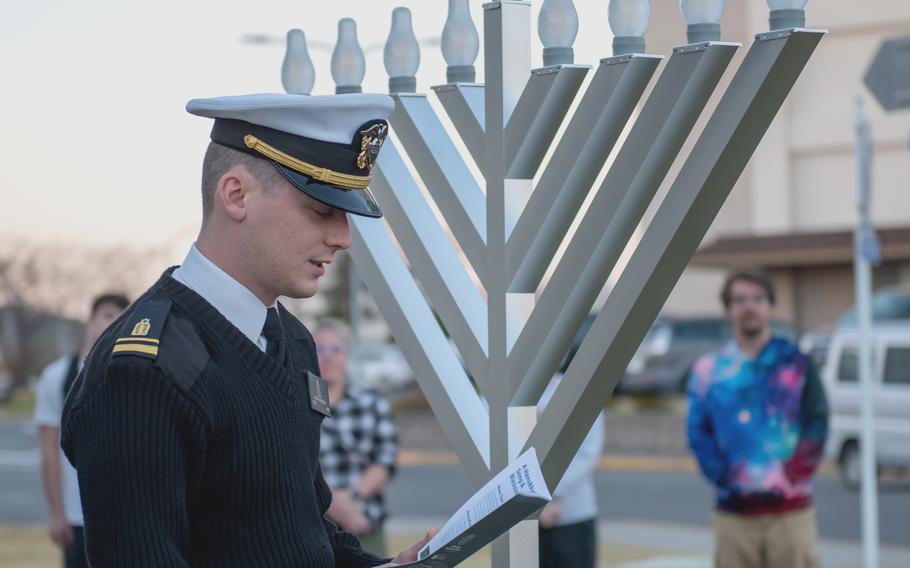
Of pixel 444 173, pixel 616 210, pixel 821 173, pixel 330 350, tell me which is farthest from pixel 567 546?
pixel 821 173

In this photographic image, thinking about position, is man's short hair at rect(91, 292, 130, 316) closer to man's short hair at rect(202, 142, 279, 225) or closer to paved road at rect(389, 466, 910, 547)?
man's short hair at rect(202, 142, 279, 225)

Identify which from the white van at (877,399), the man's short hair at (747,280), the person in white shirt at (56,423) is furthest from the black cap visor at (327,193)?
the white van at (877,399)

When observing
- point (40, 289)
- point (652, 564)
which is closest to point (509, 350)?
point (652, 564)

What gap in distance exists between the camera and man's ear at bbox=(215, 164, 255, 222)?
2039 millimetres

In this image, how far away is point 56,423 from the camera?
614cm

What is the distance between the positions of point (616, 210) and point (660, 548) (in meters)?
8.60

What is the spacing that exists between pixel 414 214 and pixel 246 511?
3.48ft

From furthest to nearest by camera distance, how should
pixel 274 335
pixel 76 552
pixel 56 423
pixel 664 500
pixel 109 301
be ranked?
1. pixel 664 500
2. pixel 56 423
3. pixel 109 301
4. pixel 76 552
5. pixel 274 335

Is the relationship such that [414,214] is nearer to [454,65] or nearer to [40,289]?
[454,65]

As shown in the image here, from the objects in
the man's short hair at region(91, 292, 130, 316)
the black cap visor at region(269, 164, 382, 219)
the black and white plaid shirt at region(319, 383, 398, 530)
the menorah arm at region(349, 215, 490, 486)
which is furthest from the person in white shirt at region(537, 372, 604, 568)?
the black cap visor at region(269, 164, 382, 219)

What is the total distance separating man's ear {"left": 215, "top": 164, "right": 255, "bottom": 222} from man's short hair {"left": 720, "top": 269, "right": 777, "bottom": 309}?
4193 mm

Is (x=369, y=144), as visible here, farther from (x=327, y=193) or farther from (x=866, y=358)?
(x=866, y=358)

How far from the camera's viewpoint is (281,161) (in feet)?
6.82

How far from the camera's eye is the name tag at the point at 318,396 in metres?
2.20
